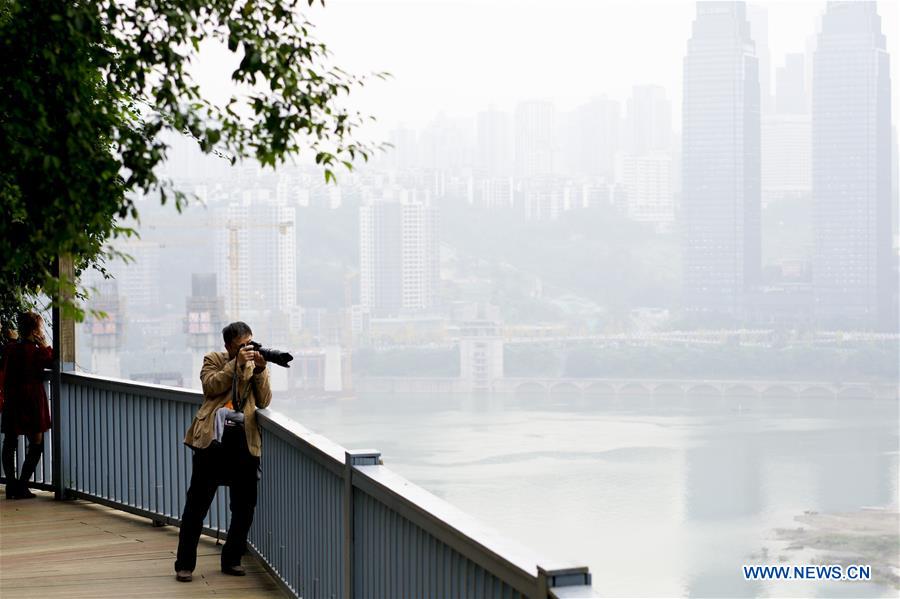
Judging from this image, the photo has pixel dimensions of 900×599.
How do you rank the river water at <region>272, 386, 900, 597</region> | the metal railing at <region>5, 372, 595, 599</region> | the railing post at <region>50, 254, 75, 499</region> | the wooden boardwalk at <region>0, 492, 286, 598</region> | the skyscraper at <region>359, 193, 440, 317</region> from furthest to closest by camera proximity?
the skyscraper at <region>359, 193, 440, 317</region> → the river water at <region>272, 386, 900, 597</region> → the railing post at <region>50, 254, 75, 499</region> → the wooden boardwalk at <region>0, 492, 286, 598</region> → the metal railing at <region>5, 372, 595, 599</region>

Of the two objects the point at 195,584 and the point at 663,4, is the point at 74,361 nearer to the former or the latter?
the point at 195,584

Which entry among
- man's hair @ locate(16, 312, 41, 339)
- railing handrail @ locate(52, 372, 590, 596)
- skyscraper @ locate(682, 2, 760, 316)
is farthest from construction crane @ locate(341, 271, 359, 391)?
railing handrail @ locate(52, 372, 590, 596)

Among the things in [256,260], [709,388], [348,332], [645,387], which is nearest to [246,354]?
[709,388]

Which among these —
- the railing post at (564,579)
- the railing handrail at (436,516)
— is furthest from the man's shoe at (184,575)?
the railing post at (564,579)

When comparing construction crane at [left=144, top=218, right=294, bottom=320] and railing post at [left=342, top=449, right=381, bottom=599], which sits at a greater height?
construction crane at [left=144, top=218, right=294, bottom=320]

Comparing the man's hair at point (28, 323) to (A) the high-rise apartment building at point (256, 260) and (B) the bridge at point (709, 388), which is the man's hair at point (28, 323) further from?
(A) the high-rise apartment building at point (256, 260)

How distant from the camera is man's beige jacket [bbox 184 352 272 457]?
5289 mm

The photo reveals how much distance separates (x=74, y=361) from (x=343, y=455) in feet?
13.8

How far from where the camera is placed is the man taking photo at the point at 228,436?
5305 millimetres

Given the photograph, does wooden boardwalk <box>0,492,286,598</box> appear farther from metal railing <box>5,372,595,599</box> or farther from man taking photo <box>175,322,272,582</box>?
man taking photo <box>175,322,272,582</box>

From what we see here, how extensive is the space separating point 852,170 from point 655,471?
6974cm

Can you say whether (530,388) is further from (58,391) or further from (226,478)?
(226,478)

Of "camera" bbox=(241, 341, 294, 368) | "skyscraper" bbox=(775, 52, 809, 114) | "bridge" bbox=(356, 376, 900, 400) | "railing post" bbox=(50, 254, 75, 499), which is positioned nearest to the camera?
"camera" bbox=(241, 341, 294, 368)

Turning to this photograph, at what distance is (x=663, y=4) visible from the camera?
18188 cm
